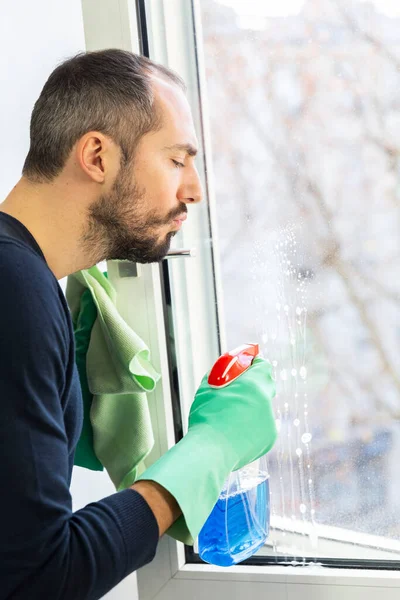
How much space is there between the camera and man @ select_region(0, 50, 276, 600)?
835mm

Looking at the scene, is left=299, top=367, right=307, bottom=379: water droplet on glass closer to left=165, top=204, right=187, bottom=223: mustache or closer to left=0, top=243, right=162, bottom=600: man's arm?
left=165, top=204, right=187, bottom=223: mustache

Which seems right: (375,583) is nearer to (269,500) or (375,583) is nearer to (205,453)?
(269,500)

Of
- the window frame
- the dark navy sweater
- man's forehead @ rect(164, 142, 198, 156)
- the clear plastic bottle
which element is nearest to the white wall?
the window frame

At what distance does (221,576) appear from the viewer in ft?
4.83

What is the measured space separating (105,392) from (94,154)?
16.6 inches

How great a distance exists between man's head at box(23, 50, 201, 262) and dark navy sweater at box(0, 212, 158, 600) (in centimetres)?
20

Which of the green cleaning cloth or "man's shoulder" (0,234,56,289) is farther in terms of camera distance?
the green cleaning cloth

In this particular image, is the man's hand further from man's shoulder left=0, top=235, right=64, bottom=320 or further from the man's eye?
the man's eye

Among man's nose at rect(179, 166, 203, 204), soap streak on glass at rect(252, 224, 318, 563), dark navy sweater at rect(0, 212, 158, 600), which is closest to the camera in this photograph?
dark navy sweater at rect(0, 212, 158, 600)

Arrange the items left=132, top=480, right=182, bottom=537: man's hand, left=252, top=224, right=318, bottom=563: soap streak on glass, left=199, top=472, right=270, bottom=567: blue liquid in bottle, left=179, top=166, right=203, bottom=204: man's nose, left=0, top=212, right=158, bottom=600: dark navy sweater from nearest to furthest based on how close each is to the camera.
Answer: left=0, top=212, right=158, bottom=600: dark navy sweater
left=132, top=480, right=182, bottom=537: man's hand
left=179, top=166, right=203, bottom=204: man's nose
left=199, top=472, right=270, bottom=567: blue liquid in bottle
left=252, top=224, right=318, bottom=563: soap streak on glass

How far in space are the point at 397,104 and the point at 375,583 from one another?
0.79 m

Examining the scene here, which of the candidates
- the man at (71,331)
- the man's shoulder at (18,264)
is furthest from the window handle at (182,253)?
the man's shoulder at (18,264)

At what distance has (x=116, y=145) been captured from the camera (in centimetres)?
110

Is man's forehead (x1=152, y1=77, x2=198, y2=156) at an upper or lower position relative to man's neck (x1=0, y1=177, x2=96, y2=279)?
upper
